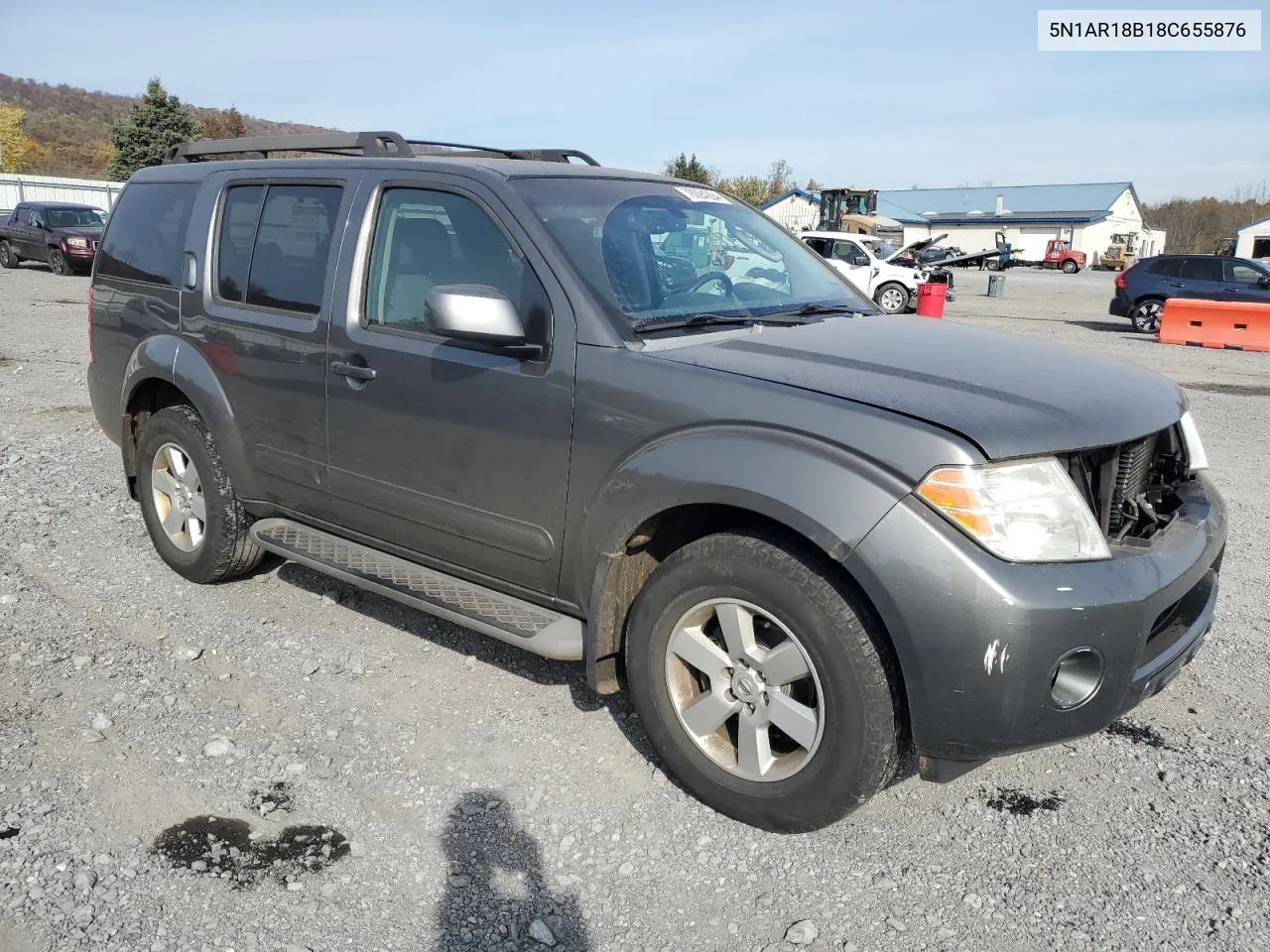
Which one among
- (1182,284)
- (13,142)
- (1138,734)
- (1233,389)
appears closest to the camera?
(1138,734)

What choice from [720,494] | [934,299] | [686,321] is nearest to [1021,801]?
[720,494]

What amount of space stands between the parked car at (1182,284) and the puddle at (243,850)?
62.4ft

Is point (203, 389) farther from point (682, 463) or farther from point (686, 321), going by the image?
point (682, 463)

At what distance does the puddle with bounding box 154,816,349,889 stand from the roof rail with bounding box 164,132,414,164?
2.49 meters

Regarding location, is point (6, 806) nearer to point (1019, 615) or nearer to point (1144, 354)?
point (1019, 615)

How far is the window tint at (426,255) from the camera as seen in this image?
3.47 m

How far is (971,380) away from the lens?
2.90m

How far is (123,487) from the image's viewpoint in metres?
6.33

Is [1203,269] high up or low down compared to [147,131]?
down

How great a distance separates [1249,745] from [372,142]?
12.9ft

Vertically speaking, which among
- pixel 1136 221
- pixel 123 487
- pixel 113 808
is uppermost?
pixel 1136 221

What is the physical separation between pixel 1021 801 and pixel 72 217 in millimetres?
25540

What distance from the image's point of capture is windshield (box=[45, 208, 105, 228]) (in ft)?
75.0

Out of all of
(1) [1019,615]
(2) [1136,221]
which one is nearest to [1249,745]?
(1) [1019,615]
